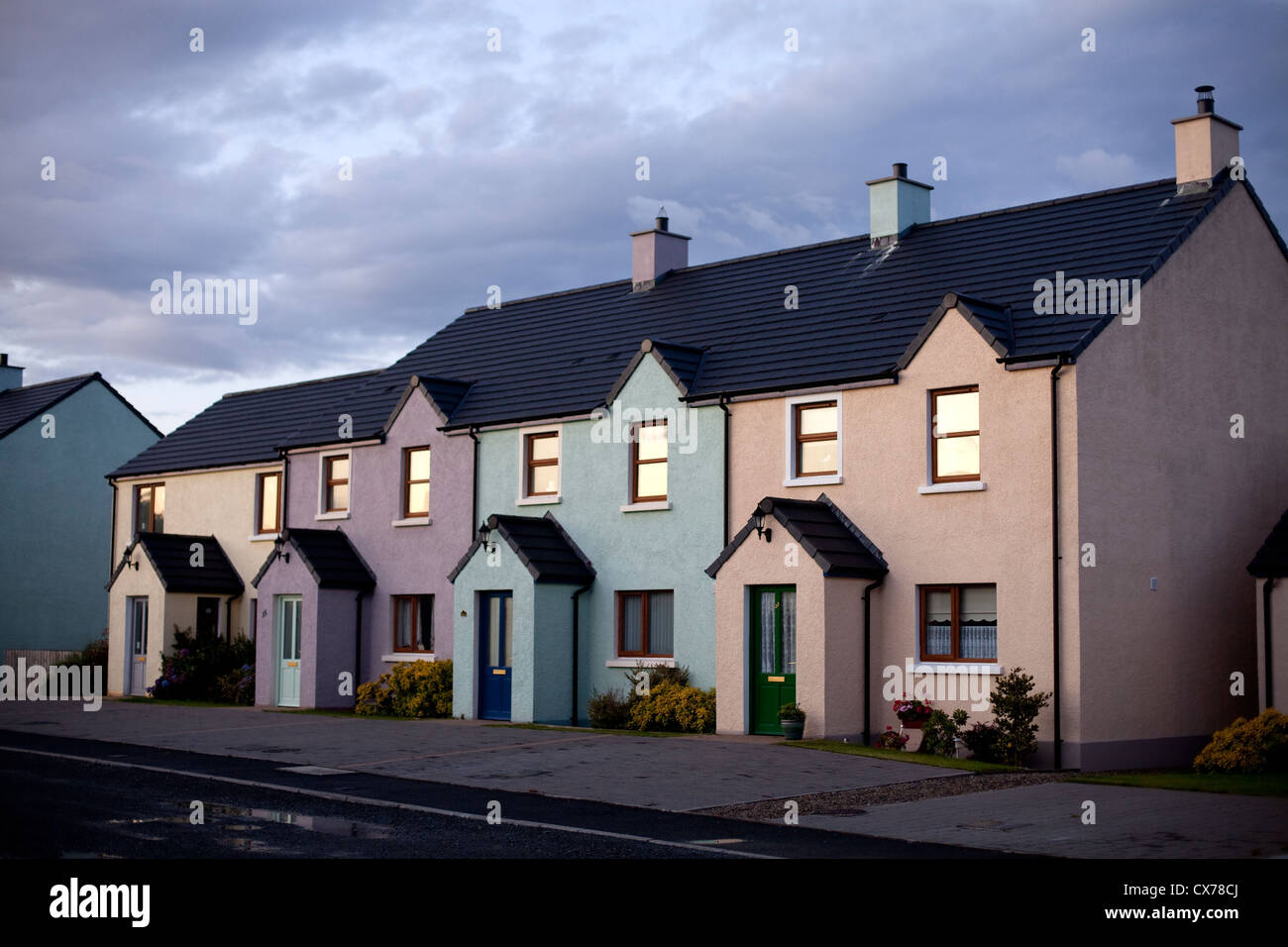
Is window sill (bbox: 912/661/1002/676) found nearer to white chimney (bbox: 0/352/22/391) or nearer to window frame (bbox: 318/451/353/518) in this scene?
window frame (bbox: 318/451/353/518)

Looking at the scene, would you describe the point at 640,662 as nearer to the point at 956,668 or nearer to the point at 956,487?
the point at 956,668

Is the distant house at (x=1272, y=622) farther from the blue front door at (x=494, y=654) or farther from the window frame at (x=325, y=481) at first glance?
the window frame at (x=325, y=481)

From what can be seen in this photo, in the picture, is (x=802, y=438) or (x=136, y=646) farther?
(x=136, y=646)

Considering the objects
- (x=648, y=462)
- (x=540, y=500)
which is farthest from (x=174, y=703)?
(x=648, y=462)

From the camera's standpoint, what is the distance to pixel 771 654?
2275cm

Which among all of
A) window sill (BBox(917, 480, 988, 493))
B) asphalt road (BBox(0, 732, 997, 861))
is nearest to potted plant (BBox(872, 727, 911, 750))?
window sill (BBox(917, 480, 988, 493))

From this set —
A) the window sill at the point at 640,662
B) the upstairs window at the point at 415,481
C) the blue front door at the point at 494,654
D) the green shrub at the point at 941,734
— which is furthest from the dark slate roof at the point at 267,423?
the green shrub at the point at 941,734

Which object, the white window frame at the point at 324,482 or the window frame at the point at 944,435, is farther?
the white window frame at the point at 324,482

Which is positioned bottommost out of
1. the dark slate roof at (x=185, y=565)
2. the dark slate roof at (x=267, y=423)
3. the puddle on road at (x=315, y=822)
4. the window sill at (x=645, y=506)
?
the puddle on road at (x=315, y=822)

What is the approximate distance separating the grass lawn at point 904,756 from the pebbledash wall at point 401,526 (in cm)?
990

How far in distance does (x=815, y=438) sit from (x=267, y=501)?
55.1 feet

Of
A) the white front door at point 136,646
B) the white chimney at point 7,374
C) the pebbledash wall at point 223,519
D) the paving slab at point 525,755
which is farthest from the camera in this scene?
the white chimney at point 7,374

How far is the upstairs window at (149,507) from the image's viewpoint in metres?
38.7
